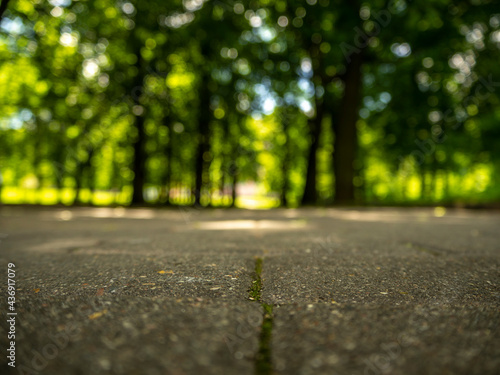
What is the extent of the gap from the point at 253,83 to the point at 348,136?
5.09 m

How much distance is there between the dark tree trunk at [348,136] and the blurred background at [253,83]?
0.14 feet

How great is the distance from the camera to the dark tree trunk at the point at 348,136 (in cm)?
1151

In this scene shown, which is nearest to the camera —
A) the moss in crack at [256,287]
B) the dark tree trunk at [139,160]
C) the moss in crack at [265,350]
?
the moss in crack at [265,350]

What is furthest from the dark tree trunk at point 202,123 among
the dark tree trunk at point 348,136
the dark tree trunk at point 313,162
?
the dark tree trunk at point 348,136

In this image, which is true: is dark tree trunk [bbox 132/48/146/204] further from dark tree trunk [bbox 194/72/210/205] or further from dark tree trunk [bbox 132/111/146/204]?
dark tree trunk [bbox 194/72/210/205]

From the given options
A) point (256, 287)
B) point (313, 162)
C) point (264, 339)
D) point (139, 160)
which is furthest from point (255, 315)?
point (139, 160)

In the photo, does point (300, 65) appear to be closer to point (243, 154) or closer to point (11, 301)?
point (243, 154)

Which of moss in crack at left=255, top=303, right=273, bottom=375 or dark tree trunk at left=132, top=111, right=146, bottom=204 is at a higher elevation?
dark tree trunk at left=132, top=111, right=146, bottom=204

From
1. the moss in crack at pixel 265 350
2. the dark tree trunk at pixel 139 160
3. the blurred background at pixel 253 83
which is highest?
the blurred background at pixel 253 83

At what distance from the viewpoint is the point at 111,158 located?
25.3 meters

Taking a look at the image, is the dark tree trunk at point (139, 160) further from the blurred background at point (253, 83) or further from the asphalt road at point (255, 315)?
the asphalt road at point (255, 315)

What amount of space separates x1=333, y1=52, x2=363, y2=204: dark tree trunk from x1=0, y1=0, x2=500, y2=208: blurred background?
0.14 ft

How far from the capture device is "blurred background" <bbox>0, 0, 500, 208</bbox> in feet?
33.6

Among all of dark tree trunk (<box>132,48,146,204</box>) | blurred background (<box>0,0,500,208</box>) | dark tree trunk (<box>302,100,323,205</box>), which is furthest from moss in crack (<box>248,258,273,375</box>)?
dark tree trunk (<box>132,48,146,204</box>)
